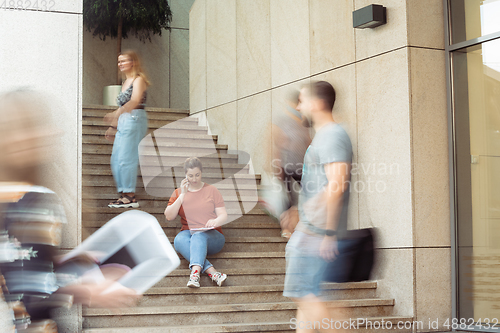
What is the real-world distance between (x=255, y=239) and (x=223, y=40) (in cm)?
429

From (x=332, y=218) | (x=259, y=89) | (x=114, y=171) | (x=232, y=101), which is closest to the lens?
(x=332, y=218)

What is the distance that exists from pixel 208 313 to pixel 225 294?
1.42 feet

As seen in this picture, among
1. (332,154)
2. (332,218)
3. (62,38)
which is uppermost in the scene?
(62,38)

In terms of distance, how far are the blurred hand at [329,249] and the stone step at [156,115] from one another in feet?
22.1

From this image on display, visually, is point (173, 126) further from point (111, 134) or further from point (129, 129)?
point (129, 129)

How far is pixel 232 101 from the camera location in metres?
9.23

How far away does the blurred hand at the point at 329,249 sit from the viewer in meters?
3.18

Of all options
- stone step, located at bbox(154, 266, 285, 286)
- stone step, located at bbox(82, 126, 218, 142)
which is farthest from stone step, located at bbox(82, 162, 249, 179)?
stone step, located at bbox(154, 266, 285, 286)

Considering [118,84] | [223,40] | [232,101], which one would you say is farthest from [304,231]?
[118,84]

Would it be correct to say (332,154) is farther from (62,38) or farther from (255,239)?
(255,239)

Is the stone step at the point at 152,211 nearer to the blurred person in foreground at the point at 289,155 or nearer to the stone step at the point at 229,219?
the stone step at the point at 229,219

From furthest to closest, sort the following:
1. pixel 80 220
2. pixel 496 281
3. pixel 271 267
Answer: pixel 271 267 < pixel 496 281 < pixel 80 220

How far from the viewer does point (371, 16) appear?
5664mm

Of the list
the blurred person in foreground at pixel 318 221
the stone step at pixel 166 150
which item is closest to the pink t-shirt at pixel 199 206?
the stone step at pixel 166 150
